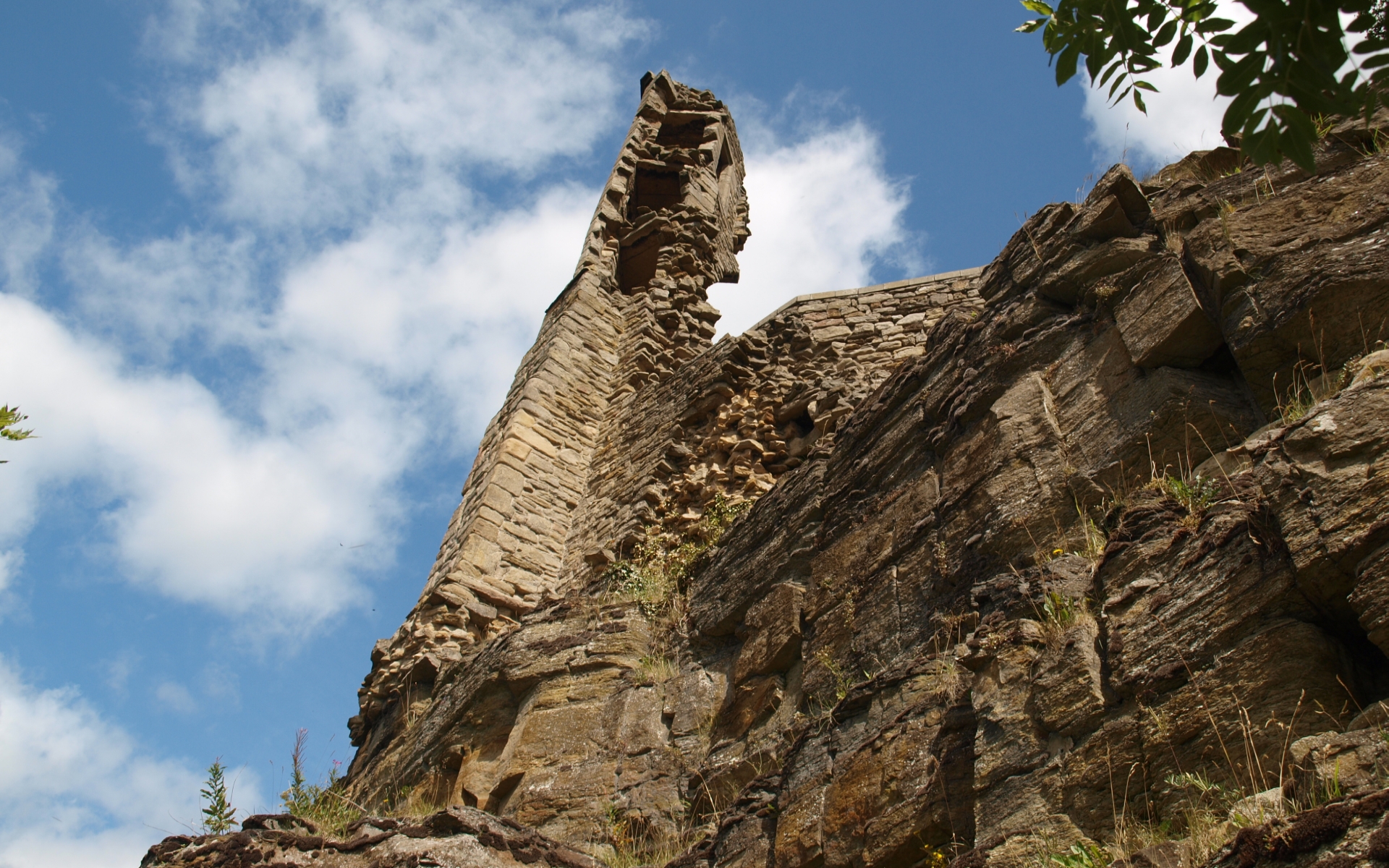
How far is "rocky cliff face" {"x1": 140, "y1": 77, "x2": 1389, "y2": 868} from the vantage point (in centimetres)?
300

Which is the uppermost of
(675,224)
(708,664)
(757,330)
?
(675,224)

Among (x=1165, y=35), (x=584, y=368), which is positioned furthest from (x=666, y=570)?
(x=1165, y=35)

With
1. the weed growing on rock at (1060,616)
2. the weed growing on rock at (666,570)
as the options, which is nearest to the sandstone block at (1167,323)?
the weed growing on rock at (1060,616)

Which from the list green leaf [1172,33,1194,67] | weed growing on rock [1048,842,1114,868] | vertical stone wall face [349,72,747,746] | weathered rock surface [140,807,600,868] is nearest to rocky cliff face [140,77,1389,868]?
weed growing on rock [1048,842,1114,868]

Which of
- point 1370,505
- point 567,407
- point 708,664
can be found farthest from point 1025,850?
point 567,407

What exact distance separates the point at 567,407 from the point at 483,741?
224 inches

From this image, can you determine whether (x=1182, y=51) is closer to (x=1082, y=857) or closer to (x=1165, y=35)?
(x=1165, y=35)

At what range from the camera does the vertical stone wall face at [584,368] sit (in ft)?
32.3

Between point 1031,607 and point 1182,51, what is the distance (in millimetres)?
1979

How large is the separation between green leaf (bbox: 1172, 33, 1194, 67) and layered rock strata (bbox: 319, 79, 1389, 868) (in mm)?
1160

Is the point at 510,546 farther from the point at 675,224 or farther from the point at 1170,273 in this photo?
the point at 1170,273

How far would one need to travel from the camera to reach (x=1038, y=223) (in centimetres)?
588

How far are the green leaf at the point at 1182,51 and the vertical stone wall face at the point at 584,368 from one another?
610cm

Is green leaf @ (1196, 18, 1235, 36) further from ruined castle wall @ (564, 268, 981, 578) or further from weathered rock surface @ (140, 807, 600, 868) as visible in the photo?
ruined castle wall @ (564, 268, 981, 578)
